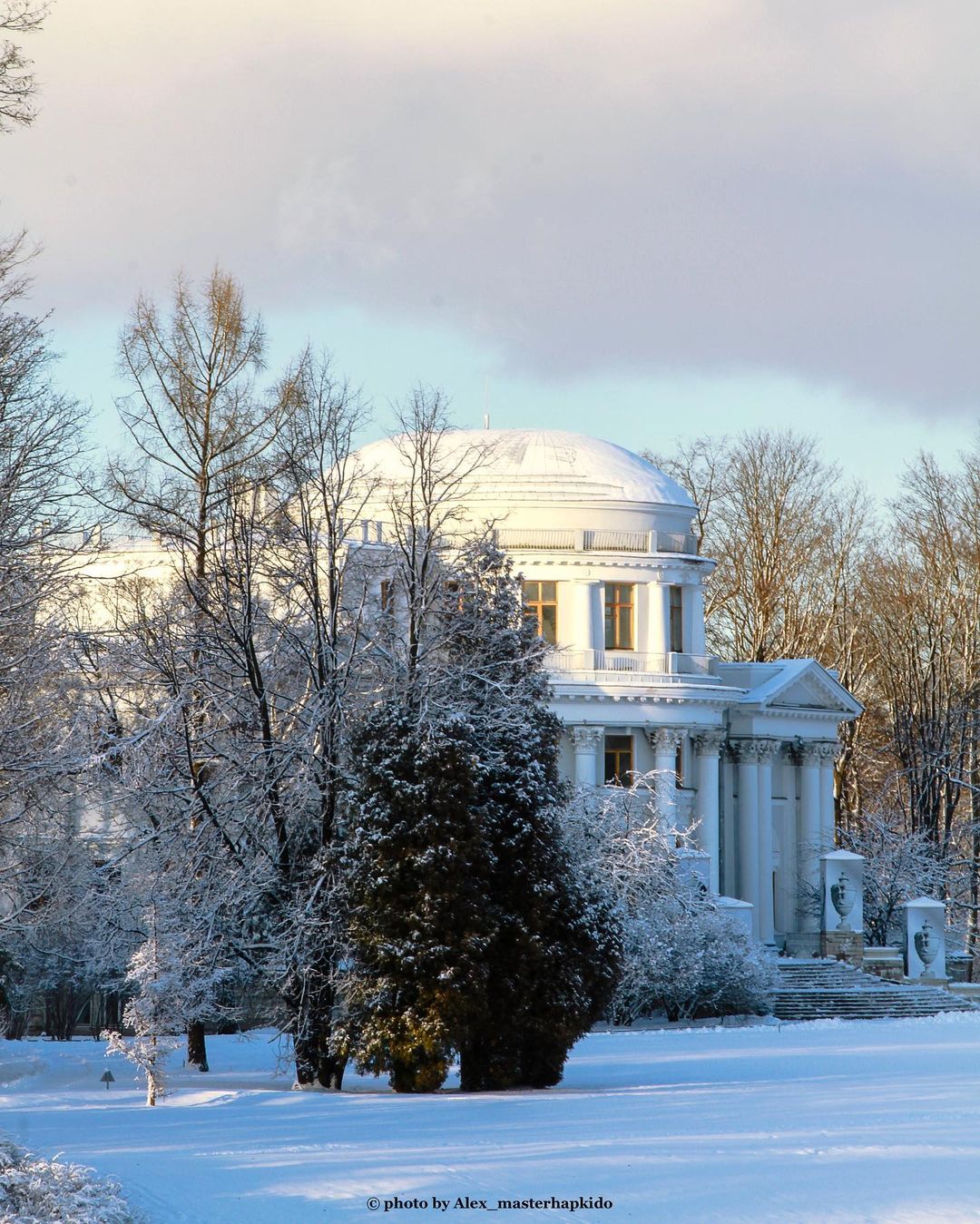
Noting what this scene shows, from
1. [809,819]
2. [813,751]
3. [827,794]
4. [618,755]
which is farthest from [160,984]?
[827,794]

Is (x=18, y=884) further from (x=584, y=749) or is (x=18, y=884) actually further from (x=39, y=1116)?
(x=584, y=749)

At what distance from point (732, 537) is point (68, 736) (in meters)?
43.9

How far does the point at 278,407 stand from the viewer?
31.7 meters

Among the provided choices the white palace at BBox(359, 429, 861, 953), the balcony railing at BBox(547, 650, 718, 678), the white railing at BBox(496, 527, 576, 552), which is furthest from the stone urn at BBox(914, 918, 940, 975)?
the white railing at BBox(496, 527, 576, 552)

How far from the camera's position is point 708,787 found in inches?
2159

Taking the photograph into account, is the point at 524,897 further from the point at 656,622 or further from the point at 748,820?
the point at 748,820

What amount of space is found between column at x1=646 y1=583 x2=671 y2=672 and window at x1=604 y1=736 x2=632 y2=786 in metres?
2.25

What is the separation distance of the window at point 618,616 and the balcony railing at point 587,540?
3.82ft

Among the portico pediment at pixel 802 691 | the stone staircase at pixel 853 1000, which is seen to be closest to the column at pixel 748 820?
the portico pediment at pixel 802 691

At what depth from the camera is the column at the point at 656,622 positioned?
54188 millimetres

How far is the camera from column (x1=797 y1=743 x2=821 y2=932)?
57.9 metres

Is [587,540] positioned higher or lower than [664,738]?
higher

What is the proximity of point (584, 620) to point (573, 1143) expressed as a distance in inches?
1420

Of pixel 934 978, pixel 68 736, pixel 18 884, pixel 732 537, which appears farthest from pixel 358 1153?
pixel 732 537
